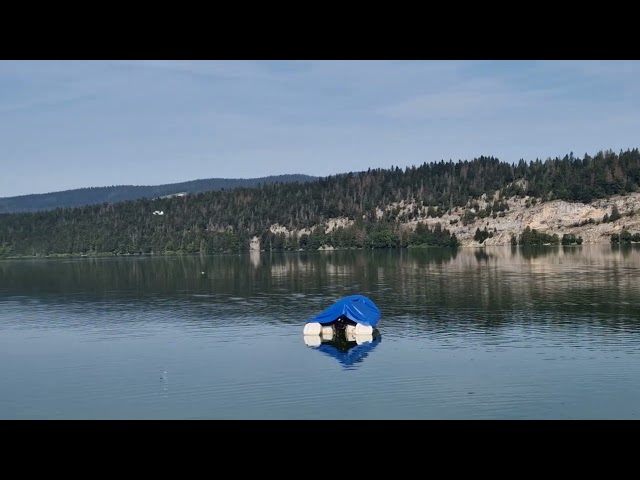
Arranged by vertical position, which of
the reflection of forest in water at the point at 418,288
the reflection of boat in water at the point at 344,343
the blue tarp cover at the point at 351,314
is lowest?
the reflection of boat in water at the point at 344,343

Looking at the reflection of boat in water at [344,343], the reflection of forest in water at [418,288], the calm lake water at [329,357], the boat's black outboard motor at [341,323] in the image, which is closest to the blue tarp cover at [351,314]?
the boat's black outboard motor at [341,323]

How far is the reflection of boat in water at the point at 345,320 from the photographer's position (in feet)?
182

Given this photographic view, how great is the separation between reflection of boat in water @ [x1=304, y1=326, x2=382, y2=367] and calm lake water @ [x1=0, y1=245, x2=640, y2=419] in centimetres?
35

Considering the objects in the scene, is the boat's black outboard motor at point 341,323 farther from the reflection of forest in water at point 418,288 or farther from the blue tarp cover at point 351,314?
the reflection of forest in water at point 418,288

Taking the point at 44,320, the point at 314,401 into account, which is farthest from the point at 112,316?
the point at 314,401

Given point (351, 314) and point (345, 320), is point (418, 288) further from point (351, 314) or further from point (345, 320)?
point (351, 314)

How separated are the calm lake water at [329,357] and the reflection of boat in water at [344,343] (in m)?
0.35

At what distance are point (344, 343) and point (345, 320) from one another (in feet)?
10.4

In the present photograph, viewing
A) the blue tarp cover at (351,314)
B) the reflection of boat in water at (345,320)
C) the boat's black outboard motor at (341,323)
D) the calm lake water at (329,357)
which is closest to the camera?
the calm lake water at (329,357)

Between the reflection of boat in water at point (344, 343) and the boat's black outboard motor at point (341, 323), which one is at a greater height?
the boat's black outboard motor at point (341, 323)

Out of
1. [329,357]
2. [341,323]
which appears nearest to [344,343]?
[341,323]

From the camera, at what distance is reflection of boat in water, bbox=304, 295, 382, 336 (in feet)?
182

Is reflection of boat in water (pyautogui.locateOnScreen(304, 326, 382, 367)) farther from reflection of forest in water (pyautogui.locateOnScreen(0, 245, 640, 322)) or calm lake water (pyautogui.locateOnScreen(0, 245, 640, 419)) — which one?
reflection of forest in water (pyautogui.locateOnScreen(0, 245, 640, 322))
